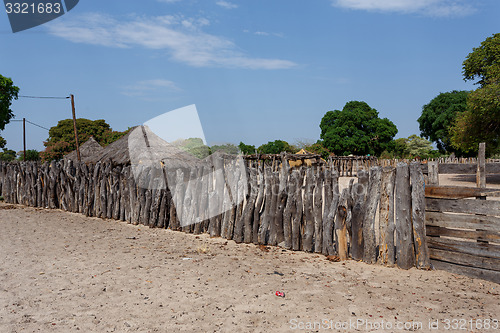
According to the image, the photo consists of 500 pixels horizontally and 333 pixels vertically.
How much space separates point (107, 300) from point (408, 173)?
432 cm

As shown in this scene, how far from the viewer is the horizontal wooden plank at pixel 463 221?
4711mm

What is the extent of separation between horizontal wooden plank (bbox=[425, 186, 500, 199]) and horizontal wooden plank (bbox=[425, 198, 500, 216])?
71mm

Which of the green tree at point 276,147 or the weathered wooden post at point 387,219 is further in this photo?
the green tree at point 276,147

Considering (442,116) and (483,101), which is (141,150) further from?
(442,116)

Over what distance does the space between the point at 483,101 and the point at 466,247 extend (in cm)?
1850

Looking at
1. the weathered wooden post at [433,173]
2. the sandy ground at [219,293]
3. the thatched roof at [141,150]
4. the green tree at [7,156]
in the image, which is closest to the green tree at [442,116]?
the thatched roof at [141,150]

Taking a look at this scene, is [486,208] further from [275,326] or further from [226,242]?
[226,242]

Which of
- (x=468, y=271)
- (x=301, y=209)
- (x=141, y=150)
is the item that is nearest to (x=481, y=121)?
(x=141, y=150)

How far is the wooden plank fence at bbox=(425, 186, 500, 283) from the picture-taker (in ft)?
15.5

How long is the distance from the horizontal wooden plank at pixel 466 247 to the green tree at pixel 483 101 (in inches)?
703

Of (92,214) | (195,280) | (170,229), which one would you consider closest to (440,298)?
(195,280)

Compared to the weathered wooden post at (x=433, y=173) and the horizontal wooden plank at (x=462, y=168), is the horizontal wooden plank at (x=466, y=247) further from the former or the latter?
the horizontal wooden plank at (x=462, y=168)

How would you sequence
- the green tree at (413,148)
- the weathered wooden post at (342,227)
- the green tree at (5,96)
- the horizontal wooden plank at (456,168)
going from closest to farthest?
→ the weathered wooden post at (342,227) < the horizontal wooden plank at (456,168) < the green tree at (5,96) < the green tree at (413,148)

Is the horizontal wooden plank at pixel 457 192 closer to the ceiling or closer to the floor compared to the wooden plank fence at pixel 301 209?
closer to the ceiling
